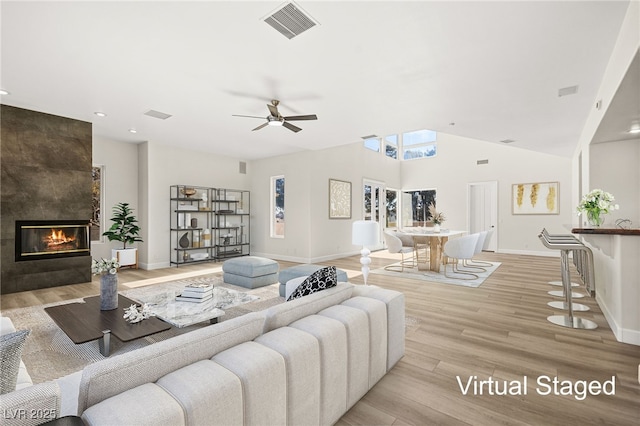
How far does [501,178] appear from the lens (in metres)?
8.78

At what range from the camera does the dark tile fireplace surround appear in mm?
4527

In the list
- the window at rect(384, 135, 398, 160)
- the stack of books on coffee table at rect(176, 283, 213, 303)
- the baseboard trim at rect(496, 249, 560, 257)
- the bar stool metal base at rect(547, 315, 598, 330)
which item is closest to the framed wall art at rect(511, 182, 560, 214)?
the baseboard trim at rect(496, 249, 560, 257)

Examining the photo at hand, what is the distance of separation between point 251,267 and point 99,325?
2.38 meters

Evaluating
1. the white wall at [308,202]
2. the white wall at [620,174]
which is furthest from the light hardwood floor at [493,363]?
the white wall at [308,202]

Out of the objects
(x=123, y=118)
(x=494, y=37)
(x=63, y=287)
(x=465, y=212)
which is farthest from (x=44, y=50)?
(x=465, y=212)

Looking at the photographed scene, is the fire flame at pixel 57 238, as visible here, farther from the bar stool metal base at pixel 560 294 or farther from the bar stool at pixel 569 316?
the bar stool metal base at pixel 560 294

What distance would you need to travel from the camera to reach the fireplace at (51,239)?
467 centimetres

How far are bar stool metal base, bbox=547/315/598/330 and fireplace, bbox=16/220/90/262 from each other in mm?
6957

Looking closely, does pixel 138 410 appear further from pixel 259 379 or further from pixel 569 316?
pixel 569 316

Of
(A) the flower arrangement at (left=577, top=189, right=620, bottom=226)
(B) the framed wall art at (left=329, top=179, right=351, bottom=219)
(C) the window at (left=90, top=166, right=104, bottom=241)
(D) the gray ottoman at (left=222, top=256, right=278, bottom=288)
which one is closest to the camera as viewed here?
(A) the flower arrangement at (left=577, top=189, right=620, bottom=226)

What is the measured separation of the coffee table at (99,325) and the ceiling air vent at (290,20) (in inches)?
103

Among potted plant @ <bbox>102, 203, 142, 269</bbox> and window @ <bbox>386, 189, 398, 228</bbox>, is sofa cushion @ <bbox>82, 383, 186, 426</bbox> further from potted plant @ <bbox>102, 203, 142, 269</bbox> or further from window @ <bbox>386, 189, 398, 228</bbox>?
window @ <bbox>386, 189, 398, 228</bbox>

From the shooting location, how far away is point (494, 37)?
2611 mm

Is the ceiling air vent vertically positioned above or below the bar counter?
above
